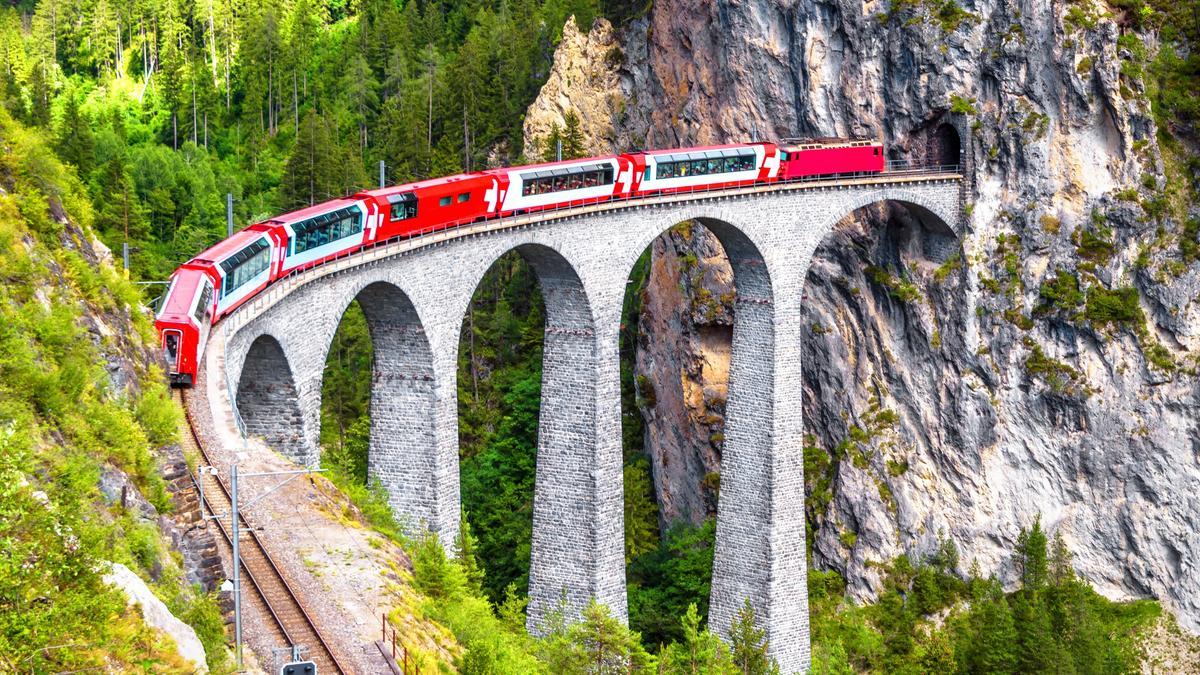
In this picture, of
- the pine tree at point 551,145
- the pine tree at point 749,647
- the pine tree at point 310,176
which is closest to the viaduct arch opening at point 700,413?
the pine tree at point 749,647

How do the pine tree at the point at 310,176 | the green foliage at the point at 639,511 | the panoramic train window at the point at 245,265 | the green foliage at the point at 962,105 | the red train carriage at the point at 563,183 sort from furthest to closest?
the pine tree at the point at 310,176 → the green foliage at the point at 639,511 → the green foliage at the point at 962,105 → the red train carriage at the point at 563,183 → the panoramic train window at the point at 245,265

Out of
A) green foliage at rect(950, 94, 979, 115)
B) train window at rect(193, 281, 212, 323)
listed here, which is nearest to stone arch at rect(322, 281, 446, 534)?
train window at rect(193, 281, 212, 323)

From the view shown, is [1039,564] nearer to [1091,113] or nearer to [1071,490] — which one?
[1071,490]

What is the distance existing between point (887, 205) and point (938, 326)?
5744 millimetres

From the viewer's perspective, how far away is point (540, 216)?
5034cm

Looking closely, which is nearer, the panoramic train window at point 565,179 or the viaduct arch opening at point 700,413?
the panoramic train window at point 565,179

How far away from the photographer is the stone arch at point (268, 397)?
4141 cm

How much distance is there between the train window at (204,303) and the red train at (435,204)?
1.0 inches

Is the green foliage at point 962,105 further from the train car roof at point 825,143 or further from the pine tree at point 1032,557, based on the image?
the pine tree at point 1032,557

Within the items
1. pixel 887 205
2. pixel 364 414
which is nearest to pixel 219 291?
pixel 887 205

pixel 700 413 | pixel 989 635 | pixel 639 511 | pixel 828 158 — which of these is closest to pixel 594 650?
pixel 989 635

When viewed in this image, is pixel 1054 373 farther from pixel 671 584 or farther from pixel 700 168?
pixel 671 584

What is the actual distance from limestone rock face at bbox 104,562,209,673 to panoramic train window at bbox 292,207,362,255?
20.6 meters

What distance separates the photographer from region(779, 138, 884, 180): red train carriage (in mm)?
58656
